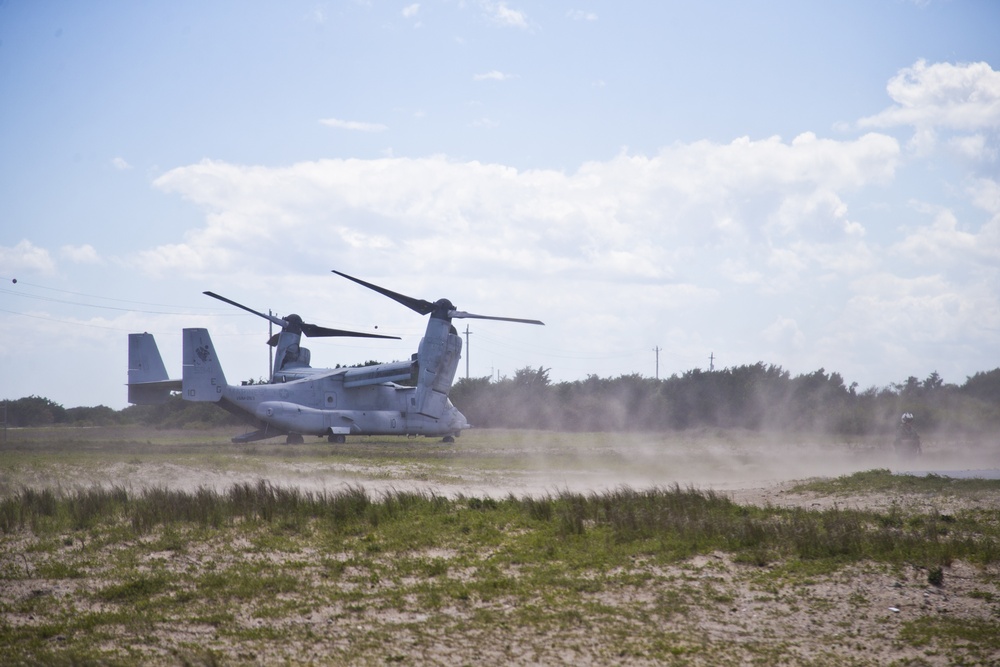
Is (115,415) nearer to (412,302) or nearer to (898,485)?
(412,302)

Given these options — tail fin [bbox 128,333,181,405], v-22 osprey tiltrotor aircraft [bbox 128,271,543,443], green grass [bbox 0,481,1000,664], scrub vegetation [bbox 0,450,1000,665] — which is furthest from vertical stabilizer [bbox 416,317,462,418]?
scrub vegetation [bbox 0,450,1000,665]

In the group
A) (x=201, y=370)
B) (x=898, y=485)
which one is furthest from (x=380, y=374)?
(x=898, y=485)

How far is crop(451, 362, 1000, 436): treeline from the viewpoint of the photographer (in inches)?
2151

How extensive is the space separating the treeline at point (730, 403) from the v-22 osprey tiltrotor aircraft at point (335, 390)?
69.7 feet

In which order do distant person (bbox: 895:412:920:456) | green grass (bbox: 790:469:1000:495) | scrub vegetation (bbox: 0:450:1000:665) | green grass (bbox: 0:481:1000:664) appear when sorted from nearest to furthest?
1. scrub vegetation (bbox: 0:450:1000:665)
2. green grass (bbox: 0:481:1000:664)
3. green grass (bbox: 790:469:1000:495)
4. distant person (bbox: 895:412:920:456)

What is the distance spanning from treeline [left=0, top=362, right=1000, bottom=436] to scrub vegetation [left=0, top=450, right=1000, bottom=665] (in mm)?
39658

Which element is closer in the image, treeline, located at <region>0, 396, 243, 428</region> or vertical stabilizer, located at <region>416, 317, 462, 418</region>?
vertical stabilizer, located at <region>416, 317, 462, 418</region>

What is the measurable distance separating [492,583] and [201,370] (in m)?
37.8

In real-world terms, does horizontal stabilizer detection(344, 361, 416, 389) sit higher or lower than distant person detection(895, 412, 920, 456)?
higher

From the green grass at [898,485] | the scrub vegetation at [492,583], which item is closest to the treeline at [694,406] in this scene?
the green grass at [898,485]

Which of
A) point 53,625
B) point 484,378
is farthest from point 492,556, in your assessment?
point 484,378

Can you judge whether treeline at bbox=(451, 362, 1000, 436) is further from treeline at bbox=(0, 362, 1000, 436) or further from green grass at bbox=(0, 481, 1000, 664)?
green grass at bbox=(0, 481, 1000, 664)

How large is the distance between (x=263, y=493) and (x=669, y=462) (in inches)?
827

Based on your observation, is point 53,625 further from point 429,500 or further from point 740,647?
point 429,500
